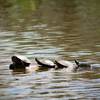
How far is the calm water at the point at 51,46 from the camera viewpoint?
34.6ft

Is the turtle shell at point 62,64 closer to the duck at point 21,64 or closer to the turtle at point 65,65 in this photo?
the turtle at point 65,65

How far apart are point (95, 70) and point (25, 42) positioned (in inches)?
205

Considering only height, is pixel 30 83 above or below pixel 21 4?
below

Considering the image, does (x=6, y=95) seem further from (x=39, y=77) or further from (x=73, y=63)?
(x=73, y=63)

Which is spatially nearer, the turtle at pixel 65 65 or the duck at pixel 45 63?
the turtle at pixel 65 65

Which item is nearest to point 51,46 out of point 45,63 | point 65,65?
point 45,63

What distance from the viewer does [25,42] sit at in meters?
17.3

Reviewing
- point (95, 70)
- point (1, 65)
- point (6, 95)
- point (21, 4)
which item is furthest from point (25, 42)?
point (21, 4)

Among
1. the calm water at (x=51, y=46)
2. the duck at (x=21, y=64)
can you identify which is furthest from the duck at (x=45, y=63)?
the calm water at (x=51, y=46)

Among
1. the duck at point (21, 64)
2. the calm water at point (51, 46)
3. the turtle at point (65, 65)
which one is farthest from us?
the duck at point (21, 64)

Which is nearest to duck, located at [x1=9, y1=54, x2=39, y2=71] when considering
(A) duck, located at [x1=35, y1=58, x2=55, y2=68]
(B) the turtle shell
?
(A) duck, located at [x1=35, y1=58, x2=55, y2=68]

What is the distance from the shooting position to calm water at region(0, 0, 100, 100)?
10531mm

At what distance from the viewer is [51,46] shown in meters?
16.2

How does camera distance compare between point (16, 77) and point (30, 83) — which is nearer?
point (30, 83)
